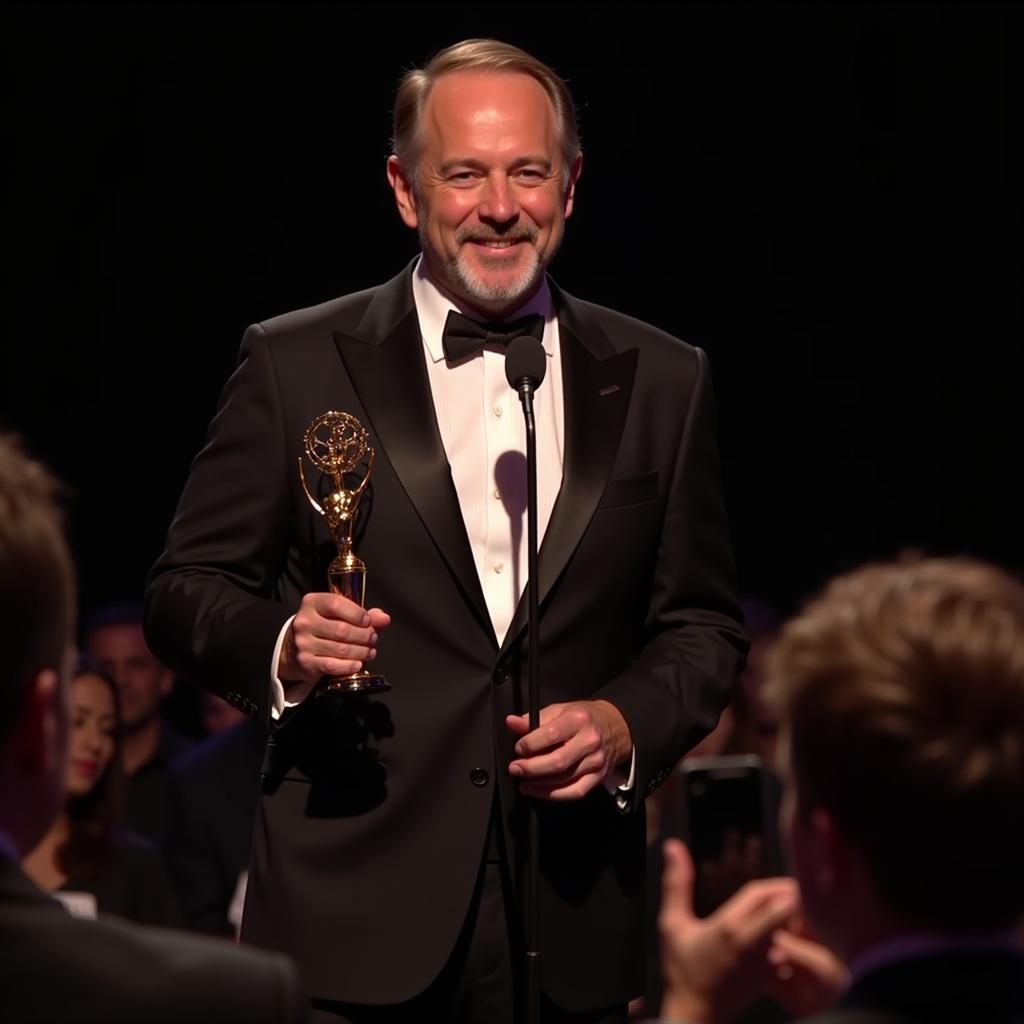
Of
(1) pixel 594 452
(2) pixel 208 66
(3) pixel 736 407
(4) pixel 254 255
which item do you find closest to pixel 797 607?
(3) pixel 736 407

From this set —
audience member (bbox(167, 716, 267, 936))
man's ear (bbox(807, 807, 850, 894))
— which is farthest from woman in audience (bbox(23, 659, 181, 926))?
man's ear (bbox(807, 807, 850, 894))

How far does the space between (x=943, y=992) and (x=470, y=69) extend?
1.91m

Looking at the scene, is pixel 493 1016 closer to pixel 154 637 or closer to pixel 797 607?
pixel 154 637

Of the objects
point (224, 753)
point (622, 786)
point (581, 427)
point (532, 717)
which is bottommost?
point (224, 753)

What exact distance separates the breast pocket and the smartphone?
589 millimetres

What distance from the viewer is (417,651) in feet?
8.96

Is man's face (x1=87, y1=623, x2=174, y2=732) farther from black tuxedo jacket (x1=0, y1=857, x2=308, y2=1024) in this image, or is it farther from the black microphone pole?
black tuxedo jacket (x1=0, y1=857, x2=308, y2=1024)

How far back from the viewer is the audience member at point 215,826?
506cm

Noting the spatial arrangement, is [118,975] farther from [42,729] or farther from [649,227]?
[649,227]

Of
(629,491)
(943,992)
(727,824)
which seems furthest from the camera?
(629,491)

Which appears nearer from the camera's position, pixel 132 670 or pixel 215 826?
pixel 215 826

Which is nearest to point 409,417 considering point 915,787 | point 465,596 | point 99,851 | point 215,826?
point 465,596

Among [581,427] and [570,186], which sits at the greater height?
[570,186]

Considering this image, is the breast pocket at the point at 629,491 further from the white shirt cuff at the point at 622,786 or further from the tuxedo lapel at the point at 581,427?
the white shirt cuff at the point at 622,786
